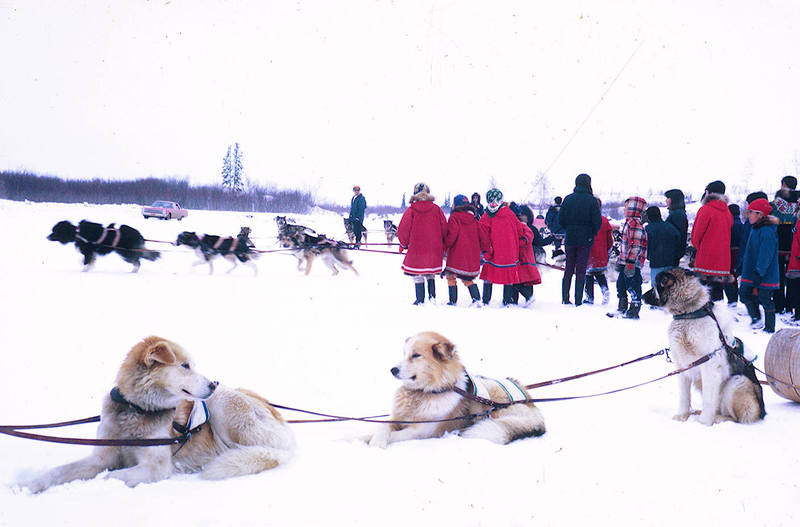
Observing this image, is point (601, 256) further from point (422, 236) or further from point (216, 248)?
point (216, 248)

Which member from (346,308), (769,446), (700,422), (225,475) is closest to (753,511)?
(769,446)

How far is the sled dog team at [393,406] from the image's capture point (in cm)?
246

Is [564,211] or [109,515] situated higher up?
[564,211]

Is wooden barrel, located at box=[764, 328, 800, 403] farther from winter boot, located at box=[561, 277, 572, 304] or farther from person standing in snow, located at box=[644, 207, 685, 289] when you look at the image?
winter boot, located at box=[561, 277, 572, 304]

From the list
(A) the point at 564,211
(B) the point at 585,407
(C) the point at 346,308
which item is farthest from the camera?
(A) the point at 564,211

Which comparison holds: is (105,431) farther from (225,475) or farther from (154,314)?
(154,314)

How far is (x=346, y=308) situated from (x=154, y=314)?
100 inches

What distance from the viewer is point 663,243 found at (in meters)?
6.89

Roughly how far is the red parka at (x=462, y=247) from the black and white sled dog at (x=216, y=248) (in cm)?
542

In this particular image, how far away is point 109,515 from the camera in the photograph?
6.67 feet

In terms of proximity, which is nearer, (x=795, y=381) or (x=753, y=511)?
(x=753, y=511)

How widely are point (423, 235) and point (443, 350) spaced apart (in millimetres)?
4439

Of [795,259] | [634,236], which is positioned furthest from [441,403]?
[795,259]

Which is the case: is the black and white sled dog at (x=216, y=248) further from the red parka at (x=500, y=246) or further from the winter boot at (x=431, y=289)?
the red parka at (x=500, y=246)
